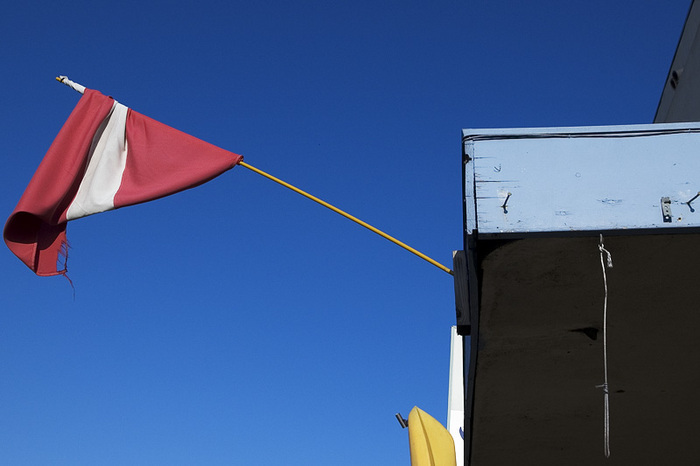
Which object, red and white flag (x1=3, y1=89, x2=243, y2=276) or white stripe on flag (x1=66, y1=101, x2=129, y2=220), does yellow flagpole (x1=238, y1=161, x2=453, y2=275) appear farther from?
white stripe on flag (x1=66, y1=101, x2=129, y2=220)

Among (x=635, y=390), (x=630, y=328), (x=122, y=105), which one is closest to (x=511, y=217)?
(x=630, y=328)

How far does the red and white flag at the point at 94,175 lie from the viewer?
19.9 feet

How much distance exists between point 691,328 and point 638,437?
118cm

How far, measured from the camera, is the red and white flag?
608cm

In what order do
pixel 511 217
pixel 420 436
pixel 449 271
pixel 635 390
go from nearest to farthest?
pixel 511 217 < pixel 635 390 < pixel 449 271 < pixel 420 436

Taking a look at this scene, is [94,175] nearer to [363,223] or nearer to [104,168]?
[104,168]

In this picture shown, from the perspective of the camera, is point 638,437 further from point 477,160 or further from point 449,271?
point 477,160

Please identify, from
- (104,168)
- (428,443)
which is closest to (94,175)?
(104,168)

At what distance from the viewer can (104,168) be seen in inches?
251

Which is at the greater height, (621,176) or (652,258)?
(621,176)

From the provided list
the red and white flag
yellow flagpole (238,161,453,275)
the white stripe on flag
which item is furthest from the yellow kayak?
the white stripe on flag

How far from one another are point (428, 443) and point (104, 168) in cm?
346

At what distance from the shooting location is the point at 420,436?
20.5ft

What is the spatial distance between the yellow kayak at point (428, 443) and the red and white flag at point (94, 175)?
261 centimetres
